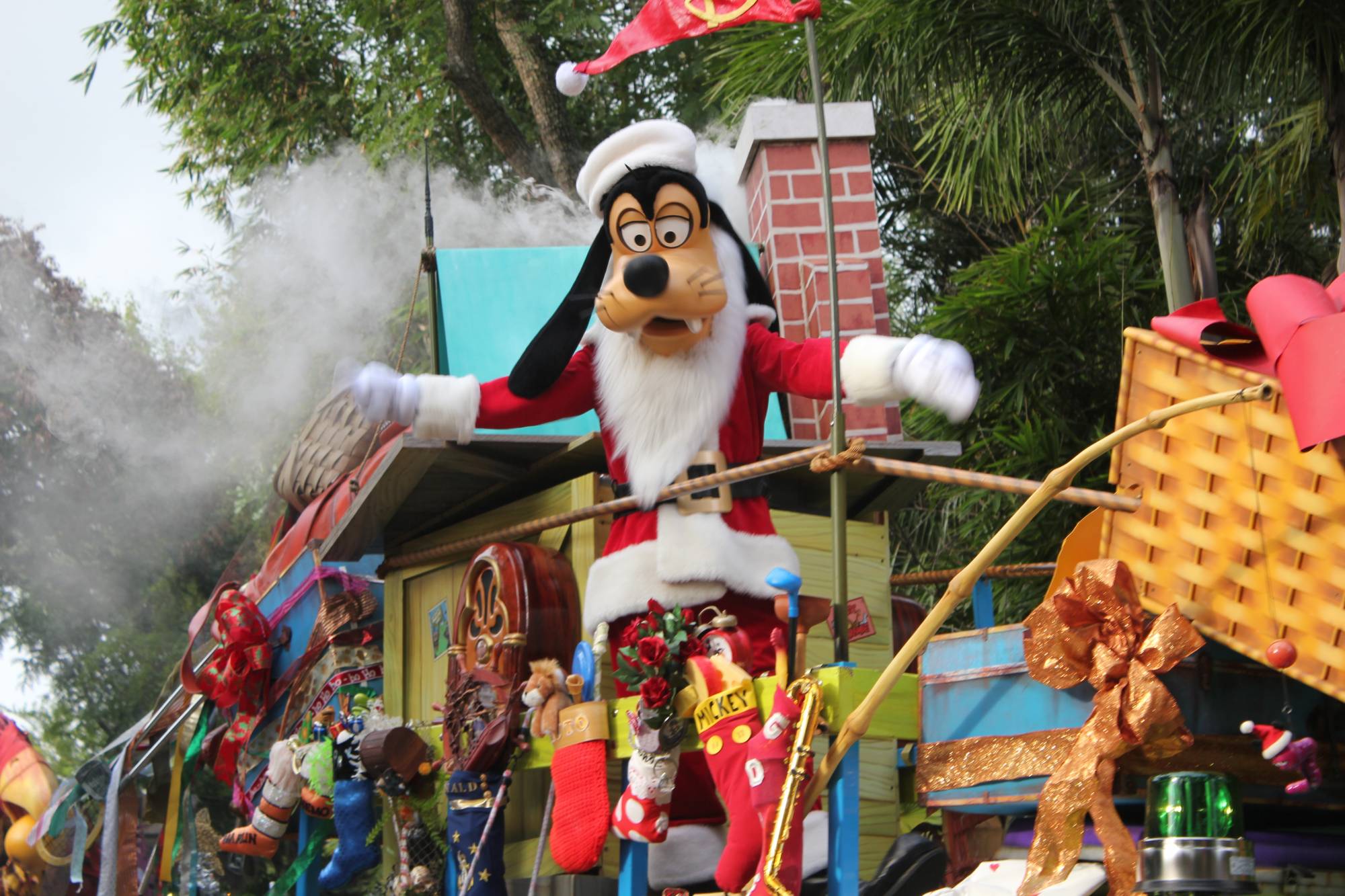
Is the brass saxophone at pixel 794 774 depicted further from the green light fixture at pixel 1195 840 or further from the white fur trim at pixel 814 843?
the green light fixture at pixel 1195 840

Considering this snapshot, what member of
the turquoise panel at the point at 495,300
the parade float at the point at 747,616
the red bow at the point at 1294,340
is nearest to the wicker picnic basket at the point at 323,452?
the parade float at the point at 747,616

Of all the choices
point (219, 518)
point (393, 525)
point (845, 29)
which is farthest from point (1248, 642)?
point (219, 518)

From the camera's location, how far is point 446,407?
4348 millimetres

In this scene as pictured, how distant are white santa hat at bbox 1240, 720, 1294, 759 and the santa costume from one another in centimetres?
121

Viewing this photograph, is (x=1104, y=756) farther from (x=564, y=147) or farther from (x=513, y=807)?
(x=564, y=147)

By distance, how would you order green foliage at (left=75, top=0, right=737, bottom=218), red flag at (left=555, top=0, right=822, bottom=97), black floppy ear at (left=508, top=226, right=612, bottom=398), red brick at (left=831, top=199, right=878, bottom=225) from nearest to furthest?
red flag at (left=555, top=0, right=822, bottom=97) < black floppy ear at (left=508, top=226, right=612, bottom=398) < red brick at (left=831, top=199, right=878, bottom=225) < green foliage at (left=75, top=0, right=737, bottom=218)

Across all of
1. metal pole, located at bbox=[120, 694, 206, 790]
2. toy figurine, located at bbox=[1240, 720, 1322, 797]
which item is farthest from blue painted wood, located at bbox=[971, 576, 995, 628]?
metal pole, located at bbox=[120, 694, 206, 790]

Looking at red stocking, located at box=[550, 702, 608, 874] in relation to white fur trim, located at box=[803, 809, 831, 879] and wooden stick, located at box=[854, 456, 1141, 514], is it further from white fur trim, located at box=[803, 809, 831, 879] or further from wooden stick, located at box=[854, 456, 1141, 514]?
wooden stick, located at box=[854, 456, 1141, 514]

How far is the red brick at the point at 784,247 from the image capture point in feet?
18.7

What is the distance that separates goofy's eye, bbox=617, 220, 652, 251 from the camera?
4254 millimetres

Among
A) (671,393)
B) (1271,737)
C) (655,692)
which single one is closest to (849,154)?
(671,393)

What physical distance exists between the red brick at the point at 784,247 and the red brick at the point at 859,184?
26 centimetres

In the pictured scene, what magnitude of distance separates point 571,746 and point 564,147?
795 centimetres

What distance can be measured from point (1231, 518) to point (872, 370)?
107 cm
